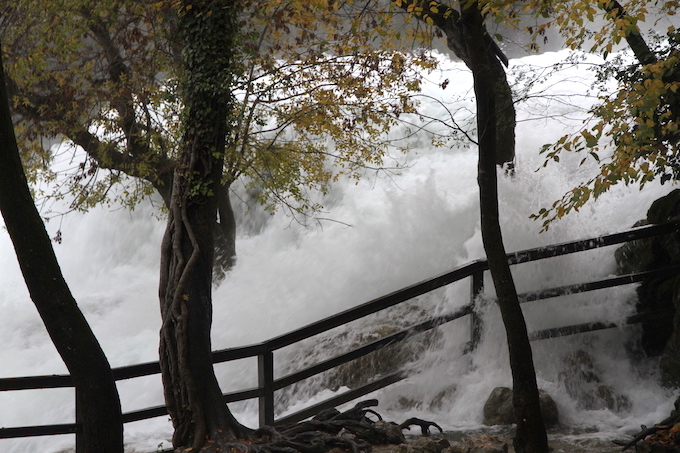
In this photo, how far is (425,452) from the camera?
4656 millimetres

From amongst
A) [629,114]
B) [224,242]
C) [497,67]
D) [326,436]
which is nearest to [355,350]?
[326,436]

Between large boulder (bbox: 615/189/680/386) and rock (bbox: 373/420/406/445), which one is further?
large boulder (bbox: 615/189/680/386)

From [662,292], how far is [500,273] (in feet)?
8.45

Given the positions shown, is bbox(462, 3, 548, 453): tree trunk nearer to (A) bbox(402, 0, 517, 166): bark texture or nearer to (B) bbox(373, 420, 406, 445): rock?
(B) bbox(373, 420, 406, 445): rock

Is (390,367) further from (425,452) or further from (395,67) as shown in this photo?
(395,67)

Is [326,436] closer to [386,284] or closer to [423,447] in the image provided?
[423,447]

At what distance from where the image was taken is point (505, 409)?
19.0 feet

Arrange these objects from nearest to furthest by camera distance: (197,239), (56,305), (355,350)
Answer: (56,305) → (197,239) → (355,350)

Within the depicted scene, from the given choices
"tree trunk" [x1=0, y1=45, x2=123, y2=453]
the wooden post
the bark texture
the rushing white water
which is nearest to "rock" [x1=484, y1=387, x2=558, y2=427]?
the rushing white water

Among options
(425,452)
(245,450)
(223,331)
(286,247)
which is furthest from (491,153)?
(286,247)

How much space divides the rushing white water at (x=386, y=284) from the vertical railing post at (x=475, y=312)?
0.33ft

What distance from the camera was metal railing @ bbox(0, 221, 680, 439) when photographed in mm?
5148

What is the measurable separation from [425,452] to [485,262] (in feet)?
7.20

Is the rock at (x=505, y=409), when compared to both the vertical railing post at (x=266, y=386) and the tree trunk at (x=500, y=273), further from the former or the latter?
the vertical railing post at (x=266, y=386)
